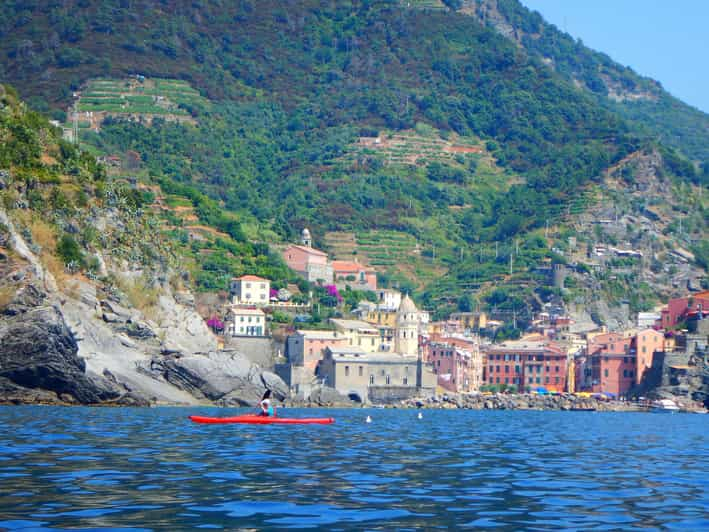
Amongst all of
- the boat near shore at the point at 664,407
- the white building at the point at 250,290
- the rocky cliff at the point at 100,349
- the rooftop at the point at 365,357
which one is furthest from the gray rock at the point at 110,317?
the boat near shore at the point at 664,407

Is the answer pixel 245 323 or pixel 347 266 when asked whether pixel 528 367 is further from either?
pixel 347 266

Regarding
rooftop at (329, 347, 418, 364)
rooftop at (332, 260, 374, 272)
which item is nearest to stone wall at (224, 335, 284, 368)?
rooftop at (329, 347, 418, 364)

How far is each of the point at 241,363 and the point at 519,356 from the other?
5029cm

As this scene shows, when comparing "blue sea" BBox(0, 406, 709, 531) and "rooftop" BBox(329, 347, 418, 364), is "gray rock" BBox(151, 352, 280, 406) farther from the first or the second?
"blue sea" BBox(0, 406, 709, 531)

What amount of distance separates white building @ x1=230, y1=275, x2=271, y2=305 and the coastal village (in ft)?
0.40

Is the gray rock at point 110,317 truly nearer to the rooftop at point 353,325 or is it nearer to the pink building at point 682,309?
the rooftop at point 353,325

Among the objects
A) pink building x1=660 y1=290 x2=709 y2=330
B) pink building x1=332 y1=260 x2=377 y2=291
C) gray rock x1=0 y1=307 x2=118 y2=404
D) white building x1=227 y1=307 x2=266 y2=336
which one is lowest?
gray rock x1=0 y1=307 x2=118 y2=404

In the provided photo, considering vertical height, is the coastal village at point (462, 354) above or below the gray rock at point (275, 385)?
above

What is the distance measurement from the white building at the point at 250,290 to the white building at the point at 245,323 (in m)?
6.50

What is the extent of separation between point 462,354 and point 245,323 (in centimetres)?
2505

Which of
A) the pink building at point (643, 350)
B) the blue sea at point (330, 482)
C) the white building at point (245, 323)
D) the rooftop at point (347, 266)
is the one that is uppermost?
the rooftop at point (347, 266)

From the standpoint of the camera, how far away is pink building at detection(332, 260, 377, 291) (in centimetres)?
17350

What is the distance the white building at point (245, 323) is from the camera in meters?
132

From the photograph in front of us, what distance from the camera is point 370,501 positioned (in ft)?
91.1
